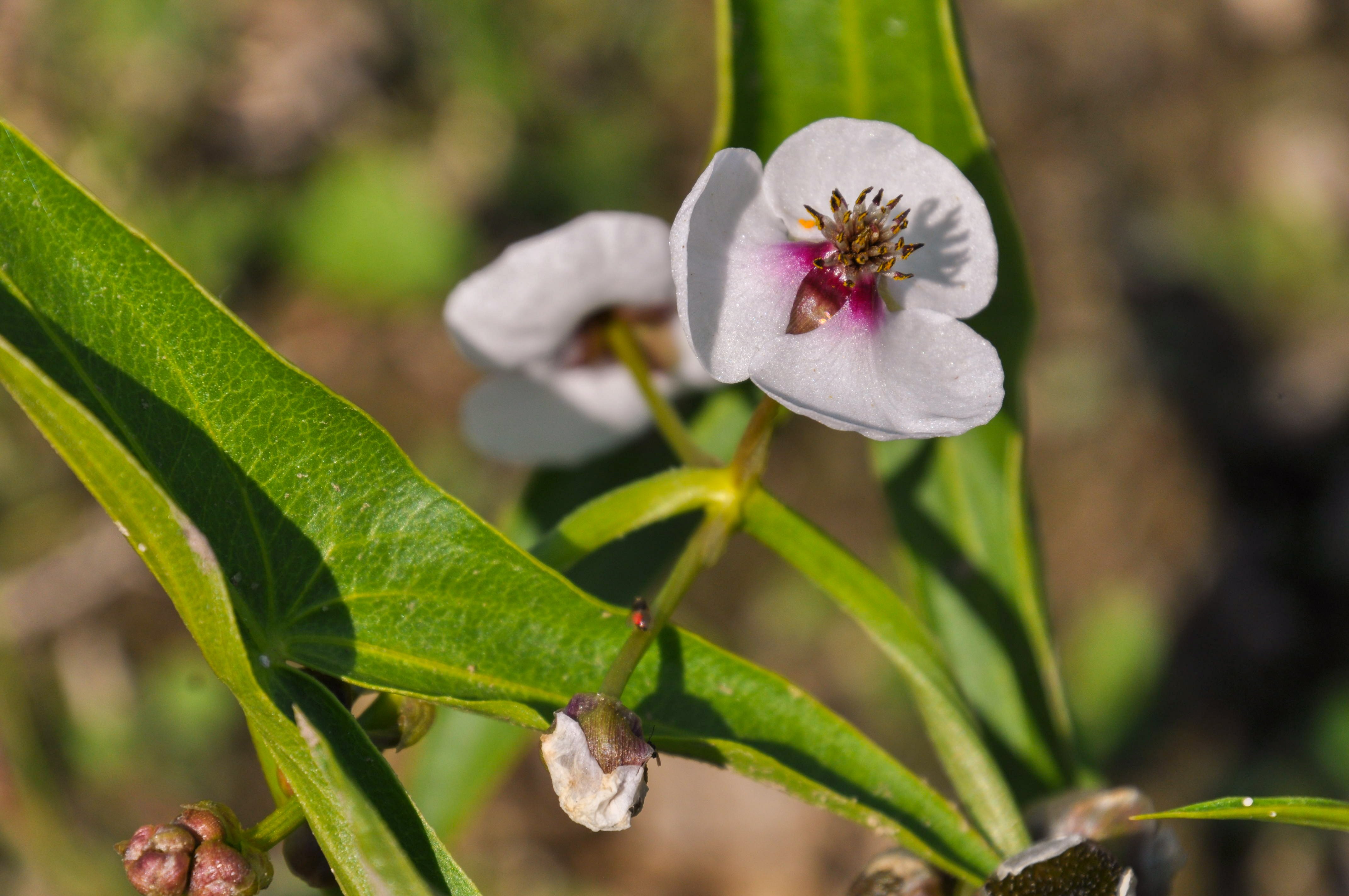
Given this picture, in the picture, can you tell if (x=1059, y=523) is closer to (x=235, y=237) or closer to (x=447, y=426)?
(x=447, y=426)

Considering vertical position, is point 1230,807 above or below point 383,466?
below

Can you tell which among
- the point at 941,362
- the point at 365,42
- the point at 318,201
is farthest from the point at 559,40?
the point at 941,362

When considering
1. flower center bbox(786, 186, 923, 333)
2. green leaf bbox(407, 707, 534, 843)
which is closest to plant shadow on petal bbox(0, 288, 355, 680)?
flower center bbox(786, 186, 923, 333)

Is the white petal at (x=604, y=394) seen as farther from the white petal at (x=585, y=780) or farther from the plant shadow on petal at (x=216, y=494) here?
the white petal at (x=585, y=780)

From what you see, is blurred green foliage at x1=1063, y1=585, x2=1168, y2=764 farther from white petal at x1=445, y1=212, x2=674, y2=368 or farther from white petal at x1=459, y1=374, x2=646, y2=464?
white petal at x1=445, y1=212, x2=674, y2=368

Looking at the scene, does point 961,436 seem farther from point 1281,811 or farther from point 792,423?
point 792,423

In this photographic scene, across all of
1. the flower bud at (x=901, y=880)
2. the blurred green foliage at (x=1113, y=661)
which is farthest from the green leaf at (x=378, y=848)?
the blurred green foliage at (x=1113, y=661)
